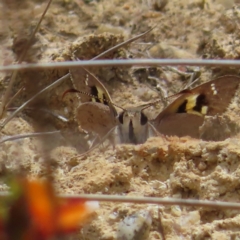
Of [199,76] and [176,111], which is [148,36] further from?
[176,111]

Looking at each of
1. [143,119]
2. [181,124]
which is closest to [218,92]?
[181,124]

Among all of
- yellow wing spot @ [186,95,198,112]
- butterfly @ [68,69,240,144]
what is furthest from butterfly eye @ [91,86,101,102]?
yellow wing spot @ [186,95,198,112]

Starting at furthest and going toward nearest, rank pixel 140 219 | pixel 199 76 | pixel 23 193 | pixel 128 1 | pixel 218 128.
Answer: pixel 128 1 < pixel 199 76 < pixel 218 128 < pixel 140 219 < pixel 23 193

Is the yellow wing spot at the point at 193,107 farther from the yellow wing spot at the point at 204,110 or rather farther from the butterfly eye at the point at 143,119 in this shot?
the butterfly eye at the point at 143,119

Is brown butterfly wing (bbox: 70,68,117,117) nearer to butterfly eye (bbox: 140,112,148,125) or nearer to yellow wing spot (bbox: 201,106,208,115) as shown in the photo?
butterfly eye (bbox: 140,112,148,125)

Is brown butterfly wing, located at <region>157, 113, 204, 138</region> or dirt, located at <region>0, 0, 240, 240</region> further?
brown butterfly wing, located at <region>157, 113, 204, 138</region>

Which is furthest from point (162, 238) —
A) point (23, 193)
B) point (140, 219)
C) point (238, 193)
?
point (23, 193)

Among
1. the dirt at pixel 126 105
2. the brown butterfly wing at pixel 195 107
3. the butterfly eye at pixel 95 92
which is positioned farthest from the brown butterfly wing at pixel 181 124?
the butterfly eye at pixel 95 92
